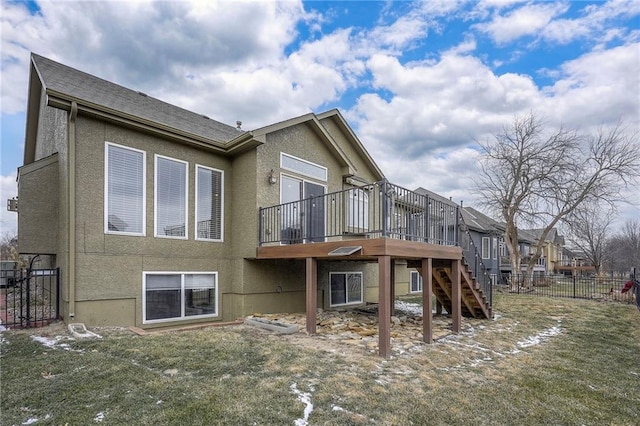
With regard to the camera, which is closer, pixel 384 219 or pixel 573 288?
pixel 384 219

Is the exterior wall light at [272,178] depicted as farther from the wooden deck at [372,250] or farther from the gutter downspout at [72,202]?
the gutter downspout at [72,202]

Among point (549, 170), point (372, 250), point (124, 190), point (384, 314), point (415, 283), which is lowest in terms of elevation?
point (415, 283)

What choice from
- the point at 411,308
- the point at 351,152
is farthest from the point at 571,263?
the point at 351,152

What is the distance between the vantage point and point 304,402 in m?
3.79

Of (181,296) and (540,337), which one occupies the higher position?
(181,296)

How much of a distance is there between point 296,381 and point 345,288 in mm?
7883

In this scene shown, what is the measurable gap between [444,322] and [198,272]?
247 inches

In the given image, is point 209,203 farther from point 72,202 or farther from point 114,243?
point 72,202

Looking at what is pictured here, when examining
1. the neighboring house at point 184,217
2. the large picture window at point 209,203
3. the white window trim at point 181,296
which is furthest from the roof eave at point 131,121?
the white window trim at point 181,296

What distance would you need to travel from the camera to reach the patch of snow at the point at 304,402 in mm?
3383

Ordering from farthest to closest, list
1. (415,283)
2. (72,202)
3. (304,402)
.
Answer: (415,283), (72,202), (304,402)

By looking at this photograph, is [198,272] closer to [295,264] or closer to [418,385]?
[295,264]

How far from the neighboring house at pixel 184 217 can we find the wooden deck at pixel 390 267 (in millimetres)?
33

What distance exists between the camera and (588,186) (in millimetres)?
21219
